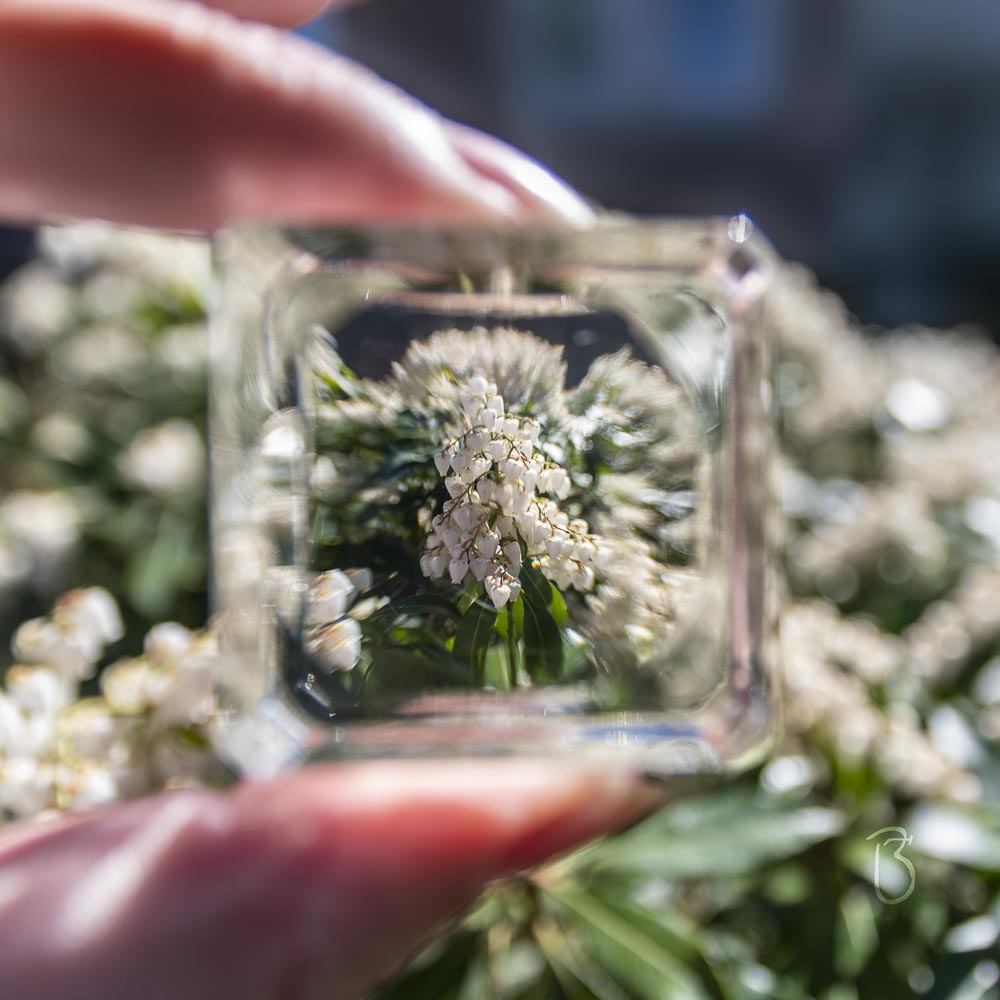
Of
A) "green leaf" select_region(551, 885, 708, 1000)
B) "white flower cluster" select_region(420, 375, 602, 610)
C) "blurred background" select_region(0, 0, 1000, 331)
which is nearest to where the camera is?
"white flower cluster" select_region(420, 375, 602, 610)

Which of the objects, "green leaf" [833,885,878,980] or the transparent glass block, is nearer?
the transparent glass block

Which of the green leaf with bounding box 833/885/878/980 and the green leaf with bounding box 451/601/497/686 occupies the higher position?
the green leaf with bounding box 451/601/497/686

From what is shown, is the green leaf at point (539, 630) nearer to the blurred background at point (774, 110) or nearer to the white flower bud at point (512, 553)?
the white flower bud at point (512, 553)

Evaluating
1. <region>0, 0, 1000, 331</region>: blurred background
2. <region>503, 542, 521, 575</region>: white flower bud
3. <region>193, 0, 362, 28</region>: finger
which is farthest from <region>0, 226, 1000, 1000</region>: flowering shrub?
<region>0, 0, 1000, 331</region>: blurred background

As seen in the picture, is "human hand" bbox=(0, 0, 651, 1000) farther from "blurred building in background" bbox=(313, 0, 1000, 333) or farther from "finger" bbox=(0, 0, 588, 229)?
"blurred building in background" bbox=(313, 0, 1000, 333)

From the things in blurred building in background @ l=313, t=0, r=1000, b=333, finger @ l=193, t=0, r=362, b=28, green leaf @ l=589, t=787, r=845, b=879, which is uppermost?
blurred building in background @ l=313, t=0, r=1000, b=333

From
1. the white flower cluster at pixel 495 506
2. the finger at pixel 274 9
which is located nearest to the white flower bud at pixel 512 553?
the white flower cluster at pixel 495 506

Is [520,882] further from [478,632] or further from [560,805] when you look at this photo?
[478,632]

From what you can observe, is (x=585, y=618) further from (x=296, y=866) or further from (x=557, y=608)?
(x=296, y=866)
